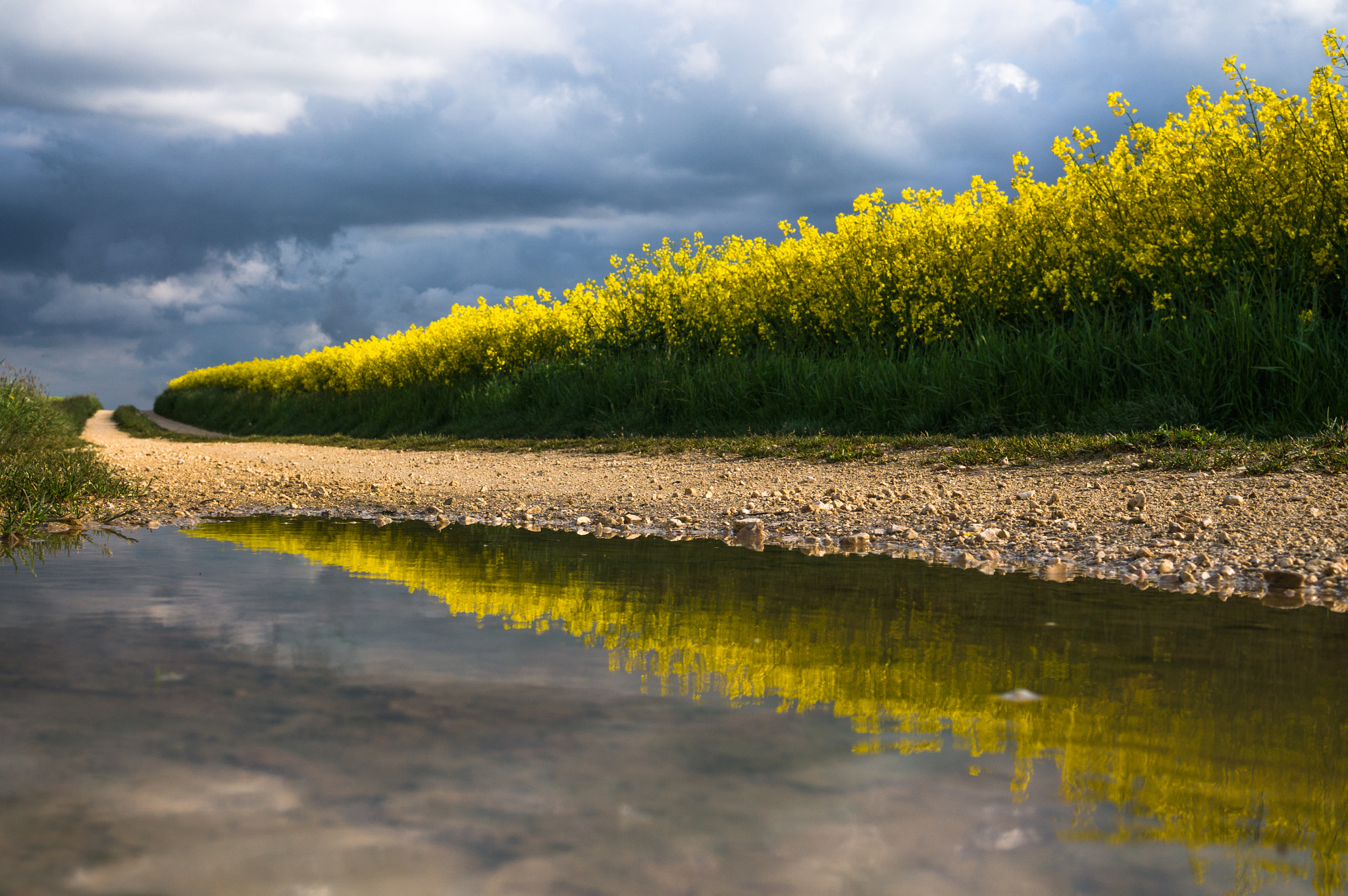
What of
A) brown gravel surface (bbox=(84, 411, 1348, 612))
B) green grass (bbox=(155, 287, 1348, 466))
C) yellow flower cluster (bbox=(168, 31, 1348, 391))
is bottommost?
brown gravel surface (bbox=(84, 411, 1348, 612))

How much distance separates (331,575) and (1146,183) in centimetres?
1078

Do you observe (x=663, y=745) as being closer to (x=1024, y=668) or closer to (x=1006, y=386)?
(x=1024, y=668)

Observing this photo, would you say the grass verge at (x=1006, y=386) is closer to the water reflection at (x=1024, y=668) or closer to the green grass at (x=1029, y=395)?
the green grass at (x=1029, y=395)

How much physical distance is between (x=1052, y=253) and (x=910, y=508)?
7659 mm

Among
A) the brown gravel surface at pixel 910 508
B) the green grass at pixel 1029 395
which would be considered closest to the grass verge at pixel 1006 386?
the green grass at pixel 1029 395

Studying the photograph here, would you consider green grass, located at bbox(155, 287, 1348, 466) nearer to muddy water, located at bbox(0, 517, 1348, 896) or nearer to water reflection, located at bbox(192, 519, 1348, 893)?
water reflection, located at bbox(192, 519, 1348, 893)

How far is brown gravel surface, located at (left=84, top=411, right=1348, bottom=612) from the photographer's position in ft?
14.5

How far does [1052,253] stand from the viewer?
40.5 ft

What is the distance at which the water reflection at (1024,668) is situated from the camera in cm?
182

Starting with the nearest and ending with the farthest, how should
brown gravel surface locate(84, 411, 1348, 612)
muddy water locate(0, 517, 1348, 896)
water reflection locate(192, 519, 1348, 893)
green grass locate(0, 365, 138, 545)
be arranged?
muddy water locate(0, 517, 1348, 896) < water reflection locate(192, 519, 1348, 893) < brown gravel surface locate(84, 411, 1348, 612) < green grass locate(0, 365, 138, 545)

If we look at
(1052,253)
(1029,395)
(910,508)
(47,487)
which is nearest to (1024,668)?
(910,508)

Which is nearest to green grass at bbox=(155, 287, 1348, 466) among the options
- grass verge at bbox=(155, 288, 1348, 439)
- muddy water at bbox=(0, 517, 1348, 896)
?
grass verge at bbox=(155, 288, 1348, 439)

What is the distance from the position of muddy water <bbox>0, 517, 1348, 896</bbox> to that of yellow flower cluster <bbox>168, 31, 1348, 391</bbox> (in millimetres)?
8341

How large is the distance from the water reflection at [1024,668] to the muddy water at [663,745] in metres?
0.01
